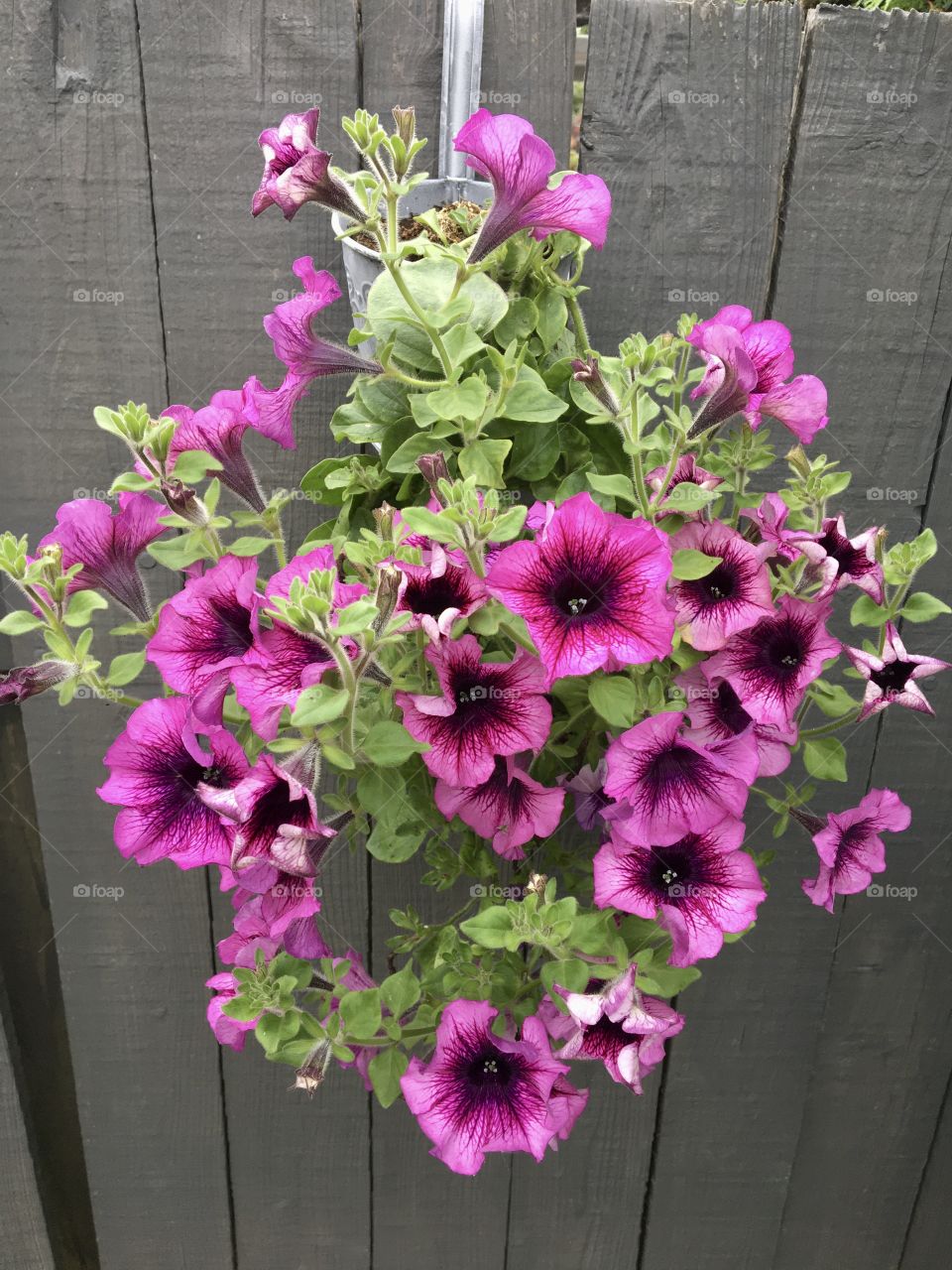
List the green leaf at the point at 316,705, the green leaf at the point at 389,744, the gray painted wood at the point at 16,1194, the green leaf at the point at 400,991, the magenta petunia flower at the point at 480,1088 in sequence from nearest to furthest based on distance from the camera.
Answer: the green leaf at the point at 316,705 < the green leaf at the point at 389,744 < the magenta petunia flower at the point at 480,1088 < the green leaf at the point at 400,991 < the gray painted wood at the point at 16,1194

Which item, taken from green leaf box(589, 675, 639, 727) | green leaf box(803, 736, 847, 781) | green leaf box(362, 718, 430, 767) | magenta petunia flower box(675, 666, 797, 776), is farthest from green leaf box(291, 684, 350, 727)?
green leaf box(803, 736, 847, 781)

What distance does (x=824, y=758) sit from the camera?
1.13m

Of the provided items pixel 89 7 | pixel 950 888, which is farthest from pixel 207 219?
pixel 950 888

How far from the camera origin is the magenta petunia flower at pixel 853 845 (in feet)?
3.62

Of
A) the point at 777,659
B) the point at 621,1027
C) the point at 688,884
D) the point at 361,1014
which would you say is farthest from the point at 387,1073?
the point at 777,659

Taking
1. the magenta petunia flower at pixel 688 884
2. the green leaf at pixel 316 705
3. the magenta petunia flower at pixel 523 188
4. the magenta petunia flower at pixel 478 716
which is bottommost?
the magenta petunia flower at pixel 688 884

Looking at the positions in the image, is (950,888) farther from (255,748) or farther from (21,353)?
(21,353)

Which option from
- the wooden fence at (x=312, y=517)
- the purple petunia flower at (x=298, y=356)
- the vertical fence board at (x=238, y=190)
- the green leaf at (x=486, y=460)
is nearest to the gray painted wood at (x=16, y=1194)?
the wooden fence at (x=312, y=517)

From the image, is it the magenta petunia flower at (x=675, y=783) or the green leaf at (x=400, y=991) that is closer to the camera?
the magenta petunia flower at (x=675, y=783)

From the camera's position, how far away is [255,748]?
1.03 meters

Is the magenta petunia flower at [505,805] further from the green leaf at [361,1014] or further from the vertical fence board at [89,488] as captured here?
the vertical fence board at [89,488]

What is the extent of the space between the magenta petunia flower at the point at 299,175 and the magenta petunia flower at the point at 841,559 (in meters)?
0.48

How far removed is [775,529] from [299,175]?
52 centimetres

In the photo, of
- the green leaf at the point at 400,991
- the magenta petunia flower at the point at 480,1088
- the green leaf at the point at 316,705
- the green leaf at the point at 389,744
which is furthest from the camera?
the green leaf at the point at 400,991
